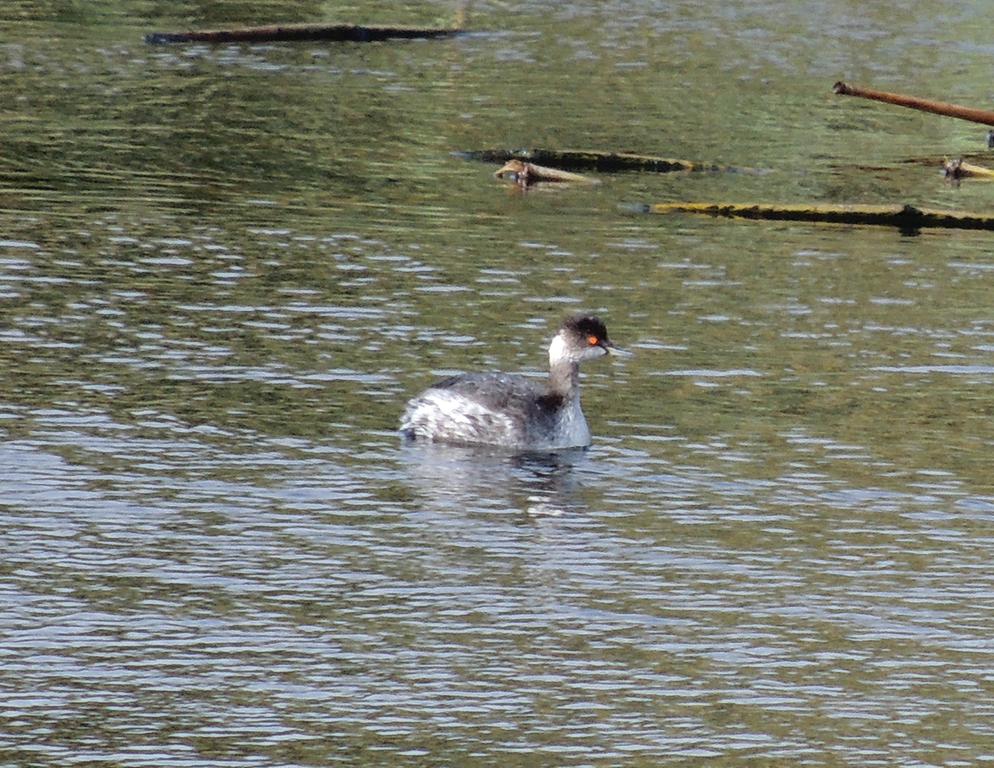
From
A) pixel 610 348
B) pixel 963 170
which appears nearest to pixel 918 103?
pixel 610 348

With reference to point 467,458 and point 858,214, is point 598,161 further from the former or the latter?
point 467,458

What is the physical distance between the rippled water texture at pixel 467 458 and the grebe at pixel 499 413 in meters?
0.23

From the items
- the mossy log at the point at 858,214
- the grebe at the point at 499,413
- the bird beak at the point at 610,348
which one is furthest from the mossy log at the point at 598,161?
the grebe at the point at 499,413

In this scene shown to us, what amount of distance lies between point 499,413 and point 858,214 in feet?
35.5

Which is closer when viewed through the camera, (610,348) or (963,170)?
(610,348)

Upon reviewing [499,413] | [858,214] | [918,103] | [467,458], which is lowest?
[467,458]

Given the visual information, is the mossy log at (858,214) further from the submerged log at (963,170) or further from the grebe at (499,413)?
the grebe at (499,413)

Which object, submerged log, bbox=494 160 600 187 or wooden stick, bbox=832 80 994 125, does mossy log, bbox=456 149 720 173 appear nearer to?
submerged log, bbox=494 160 600 187

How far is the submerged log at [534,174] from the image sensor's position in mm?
29906

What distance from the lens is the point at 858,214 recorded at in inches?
1091

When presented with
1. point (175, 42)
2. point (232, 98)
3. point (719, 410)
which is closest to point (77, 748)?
point (719, 410)

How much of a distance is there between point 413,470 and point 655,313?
6257 mm

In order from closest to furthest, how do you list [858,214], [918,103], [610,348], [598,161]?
[918,103], [610,348], [858,214], [598,161]

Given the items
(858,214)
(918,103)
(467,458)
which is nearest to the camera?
(918,103)
